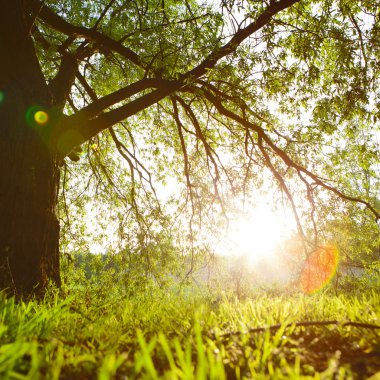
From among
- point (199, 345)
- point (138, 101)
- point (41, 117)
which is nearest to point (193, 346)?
point (199, 345)

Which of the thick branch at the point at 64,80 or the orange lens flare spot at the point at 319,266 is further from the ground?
the thick branch at the point at 64,80

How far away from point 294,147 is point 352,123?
4.12 feet

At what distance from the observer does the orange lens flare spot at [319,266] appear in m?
6.18

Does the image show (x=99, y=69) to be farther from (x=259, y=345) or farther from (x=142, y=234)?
(x=259, y=345)

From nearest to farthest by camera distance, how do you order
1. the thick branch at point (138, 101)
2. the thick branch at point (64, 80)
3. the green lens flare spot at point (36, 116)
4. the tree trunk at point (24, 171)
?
the tree trunk at point (24, 171) → the green lens flare spot at point (36, 116) → the thick branch at point (138, 101) → the thick branch at point (64, 80)

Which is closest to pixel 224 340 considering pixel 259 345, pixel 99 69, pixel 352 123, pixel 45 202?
pixel 259 345

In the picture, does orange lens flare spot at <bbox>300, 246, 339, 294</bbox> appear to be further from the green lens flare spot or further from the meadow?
the green lens flare spot

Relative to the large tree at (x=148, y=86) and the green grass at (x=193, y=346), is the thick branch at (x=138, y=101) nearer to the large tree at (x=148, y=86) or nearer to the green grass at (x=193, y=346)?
the large tree at (x=148, y=86)

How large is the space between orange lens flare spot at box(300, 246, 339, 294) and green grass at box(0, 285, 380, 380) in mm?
4206

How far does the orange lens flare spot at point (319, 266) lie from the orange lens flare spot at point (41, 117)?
16.5ft

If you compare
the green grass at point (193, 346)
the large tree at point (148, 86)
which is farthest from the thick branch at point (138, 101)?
the green grass at point (193, 346)

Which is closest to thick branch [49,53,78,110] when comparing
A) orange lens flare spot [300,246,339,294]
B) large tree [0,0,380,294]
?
large tree [0,0,380,294]

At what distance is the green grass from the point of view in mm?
1079

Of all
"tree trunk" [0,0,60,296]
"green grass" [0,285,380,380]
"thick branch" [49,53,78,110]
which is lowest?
"green grass" [0,285,380,380]
